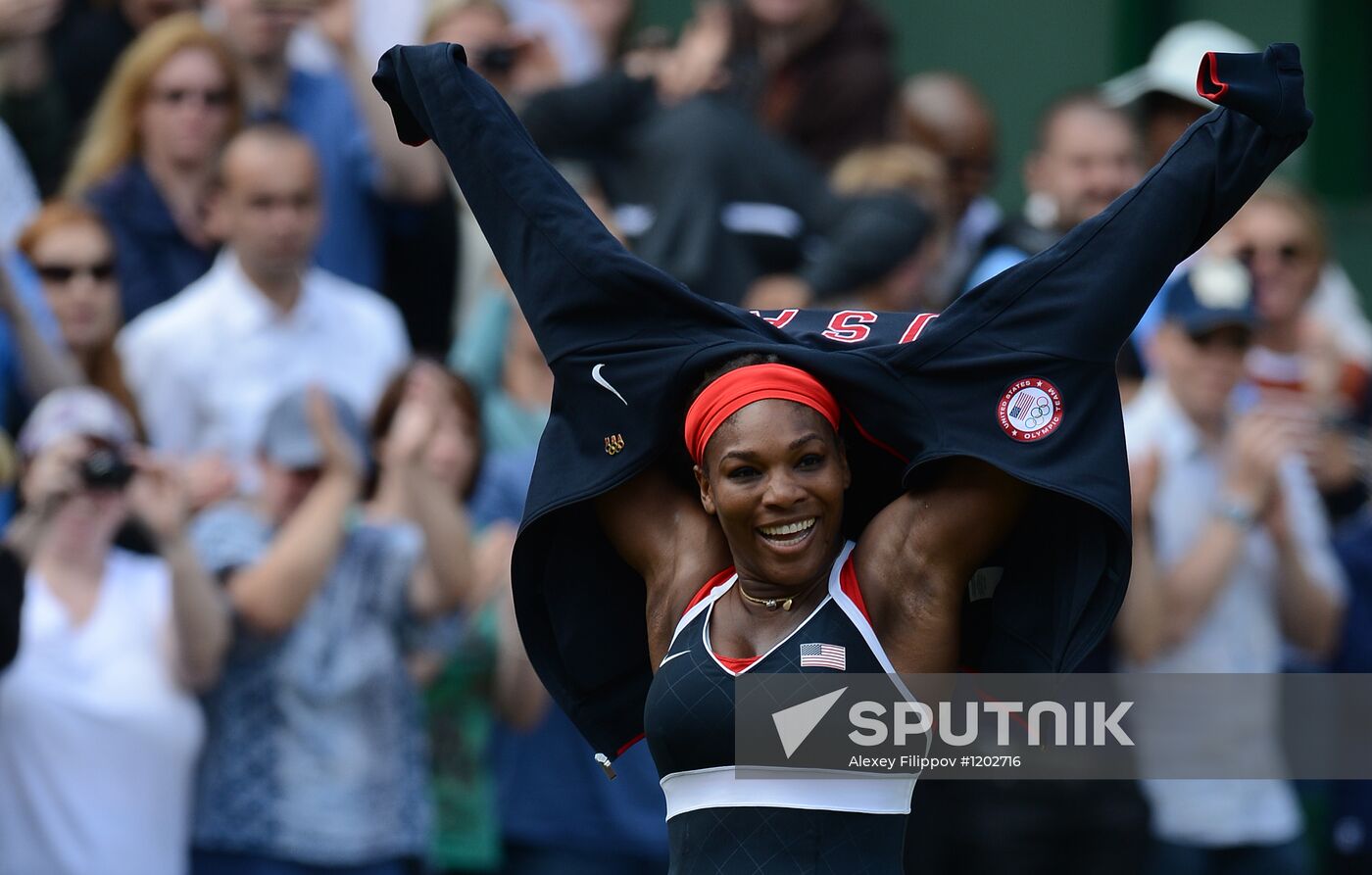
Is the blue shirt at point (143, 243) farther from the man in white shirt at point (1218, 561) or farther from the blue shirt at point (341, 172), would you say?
the man in white shirt at point (1218, 561)

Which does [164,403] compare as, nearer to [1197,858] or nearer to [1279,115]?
[1197,858]

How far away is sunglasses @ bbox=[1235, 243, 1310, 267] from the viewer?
26.4 feet

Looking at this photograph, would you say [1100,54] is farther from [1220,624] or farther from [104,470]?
[104,470]

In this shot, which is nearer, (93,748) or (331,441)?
(93,748)

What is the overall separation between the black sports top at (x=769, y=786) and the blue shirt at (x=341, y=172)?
3.80 metres

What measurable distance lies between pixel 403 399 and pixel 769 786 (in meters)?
2.82

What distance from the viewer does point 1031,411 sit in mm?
4125

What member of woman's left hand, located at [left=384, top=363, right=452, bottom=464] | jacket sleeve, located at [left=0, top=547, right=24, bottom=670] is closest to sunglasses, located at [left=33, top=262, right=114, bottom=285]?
woman's left hand, located at [left=384, top=363, right=452, bottom=464]

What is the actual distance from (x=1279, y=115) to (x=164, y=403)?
391 cm

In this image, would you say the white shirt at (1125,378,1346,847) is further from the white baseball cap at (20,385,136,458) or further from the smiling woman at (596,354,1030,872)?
the white baseball cap at (20,385,136,458)

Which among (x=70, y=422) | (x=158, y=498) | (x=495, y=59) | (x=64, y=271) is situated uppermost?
(x=495, y=59)

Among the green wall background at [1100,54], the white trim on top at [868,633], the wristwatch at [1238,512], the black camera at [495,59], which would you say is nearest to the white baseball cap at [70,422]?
the black camera at [495,59]

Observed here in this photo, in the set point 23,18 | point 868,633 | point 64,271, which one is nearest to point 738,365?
point 868,633

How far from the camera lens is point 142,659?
20.4 feet
